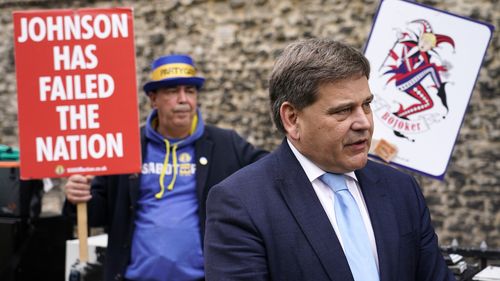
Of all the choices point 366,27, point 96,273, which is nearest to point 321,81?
point 96,273

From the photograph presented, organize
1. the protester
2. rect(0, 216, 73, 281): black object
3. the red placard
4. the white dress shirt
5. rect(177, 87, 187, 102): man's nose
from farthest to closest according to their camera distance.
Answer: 1. rect(0, 216, 73, 281): black object
2. rect(177, 87, 187, 102): man's nose
3. the red placard
4. the protester
5. the white dress shirt

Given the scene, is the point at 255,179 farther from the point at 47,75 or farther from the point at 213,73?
the point at 213,73

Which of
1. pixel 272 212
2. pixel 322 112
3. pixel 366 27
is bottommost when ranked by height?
pixel 272 212

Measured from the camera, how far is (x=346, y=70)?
6.47ft

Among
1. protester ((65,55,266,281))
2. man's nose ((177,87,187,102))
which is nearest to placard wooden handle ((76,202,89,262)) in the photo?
protester ((65,55,266,281))

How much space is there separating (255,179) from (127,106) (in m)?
1.81

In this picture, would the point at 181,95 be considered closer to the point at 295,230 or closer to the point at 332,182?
the point at 332,182

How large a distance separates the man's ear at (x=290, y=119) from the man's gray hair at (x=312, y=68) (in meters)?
0.02

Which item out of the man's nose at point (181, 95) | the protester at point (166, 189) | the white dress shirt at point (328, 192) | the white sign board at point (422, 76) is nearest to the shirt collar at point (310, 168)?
the white dress shirt at point (328, 192)

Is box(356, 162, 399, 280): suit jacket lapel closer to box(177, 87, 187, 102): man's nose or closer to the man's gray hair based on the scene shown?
the man's gray hair

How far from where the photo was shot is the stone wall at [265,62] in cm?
846

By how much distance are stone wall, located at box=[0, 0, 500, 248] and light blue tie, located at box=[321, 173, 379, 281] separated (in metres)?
6.65

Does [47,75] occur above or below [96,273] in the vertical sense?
above

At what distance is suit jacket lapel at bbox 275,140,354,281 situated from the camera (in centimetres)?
192
